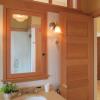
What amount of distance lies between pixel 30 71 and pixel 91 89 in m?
1.23

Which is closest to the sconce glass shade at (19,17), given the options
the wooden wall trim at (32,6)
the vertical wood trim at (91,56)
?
the wooden wall trim at (32,6)

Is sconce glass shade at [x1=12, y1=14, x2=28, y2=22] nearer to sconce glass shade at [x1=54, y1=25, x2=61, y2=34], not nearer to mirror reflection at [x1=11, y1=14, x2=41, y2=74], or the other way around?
mirror reflection at [x1=11, y1=14, x2=41, y2=74]

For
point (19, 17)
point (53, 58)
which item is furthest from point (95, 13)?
point (19, 17)

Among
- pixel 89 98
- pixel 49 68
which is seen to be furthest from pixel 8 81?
pixel 89 98

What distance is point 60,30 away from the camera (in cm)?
259

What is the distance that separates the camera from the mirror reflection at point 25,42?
2311 mm

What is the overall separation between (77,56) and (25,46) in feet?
2.96

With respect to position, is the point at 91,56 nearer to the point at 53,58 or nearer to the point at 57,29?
the point at 53,58

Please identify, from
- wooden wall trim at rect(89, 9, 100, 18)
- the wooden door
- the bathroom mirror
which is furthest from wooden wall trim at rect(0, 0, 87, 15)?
wooden wall trim at rect(89, 9, 100, 18)

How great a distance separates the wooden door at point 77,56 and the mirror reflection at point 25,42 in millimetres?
439

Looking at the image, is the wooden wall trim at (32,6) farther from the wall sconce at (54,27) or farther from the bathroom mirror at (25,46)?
the wall sconce at (54,27)

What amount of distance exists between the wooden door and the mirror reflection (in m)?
0.44

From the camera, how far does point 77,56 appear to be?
2.68 metres

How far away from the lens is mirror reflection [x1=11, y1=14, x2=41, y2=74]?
91.0 inches
